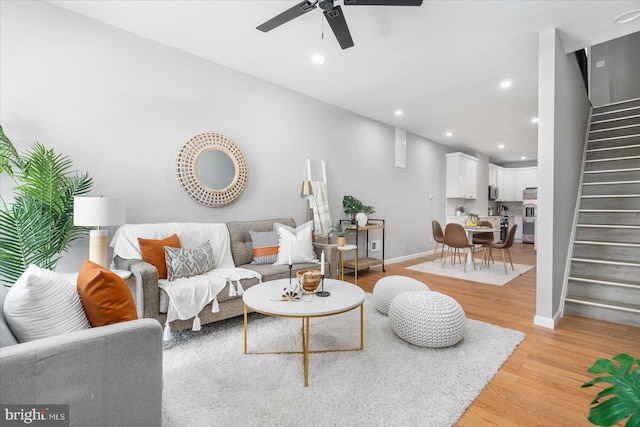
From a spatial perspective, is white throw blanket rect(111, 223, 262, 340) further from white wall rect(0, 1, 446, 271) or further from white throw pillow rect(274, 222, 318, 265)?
A: white throw pillow rect(274, 222, 318, 265)

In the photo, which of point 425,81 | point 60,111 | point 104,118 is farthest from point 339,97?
point 60,111

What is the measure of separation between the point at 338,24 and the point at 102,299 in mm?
2239

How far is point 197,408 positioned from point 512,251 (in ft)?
25.4

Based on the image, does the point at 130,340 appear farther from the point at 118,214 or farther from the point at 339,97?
the point at 339,97

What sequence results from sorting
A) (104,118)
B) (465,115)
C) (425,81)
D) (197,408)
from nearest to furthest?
1. (197,408)
2. (104,118)
3. (425,81)
4. (465,115)

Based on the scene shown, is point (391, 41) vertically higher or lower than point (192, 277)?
higher

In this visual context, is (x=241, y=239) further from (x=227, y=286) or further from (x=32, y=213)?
Answer: (x=32, y=213)

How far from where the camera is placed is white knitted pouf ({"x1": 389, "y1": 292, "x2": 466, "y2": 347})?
225 cm

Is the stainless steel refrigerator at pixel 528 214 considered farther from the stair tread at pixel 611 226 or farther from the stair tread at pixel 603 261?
the stair tread at pixel 603 261

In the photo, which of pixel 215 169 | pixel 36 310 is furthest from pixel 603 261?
pixel 36 310

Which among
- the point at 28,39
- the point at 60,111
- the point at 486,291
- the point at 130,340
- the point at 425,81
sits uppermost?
the point at 425,81

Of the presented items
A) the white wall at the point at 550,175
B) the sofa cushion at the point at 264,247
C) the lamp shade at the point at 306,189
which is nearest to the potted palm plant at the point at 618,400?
the white wall at the point at 550,175

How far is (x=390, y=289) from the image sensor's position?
119 inches

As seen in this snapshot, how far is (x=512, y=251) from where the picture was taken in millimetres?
7277
